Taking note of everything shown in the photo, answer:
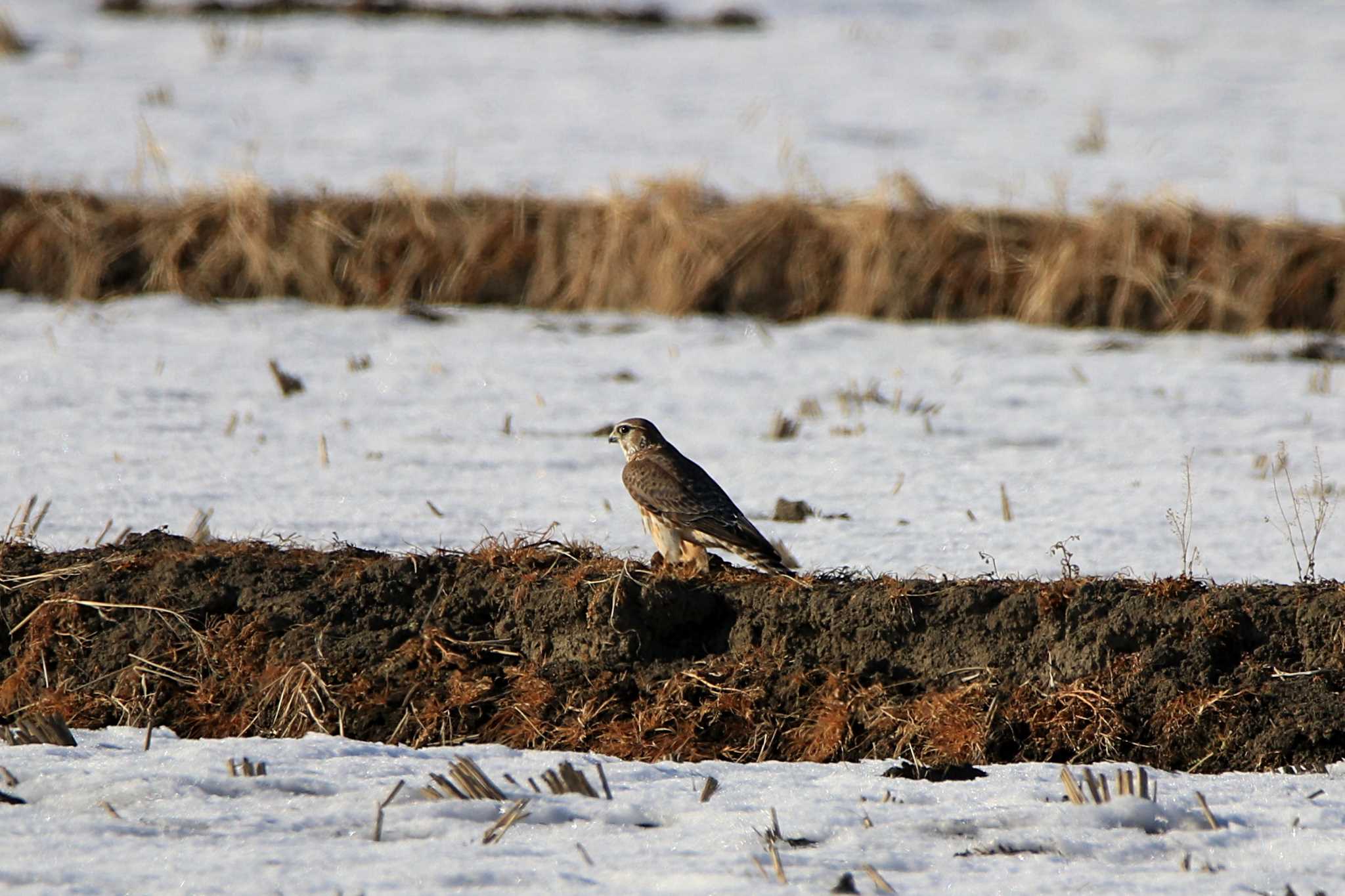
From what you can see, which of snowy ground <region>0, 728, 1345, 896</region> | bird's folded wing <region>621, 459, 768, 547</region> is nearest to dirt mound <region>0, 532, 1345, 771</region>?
bird's folded wing <region>621, 459, 768, 547</region>

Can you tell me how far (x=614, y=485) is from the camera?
9117 millimetres

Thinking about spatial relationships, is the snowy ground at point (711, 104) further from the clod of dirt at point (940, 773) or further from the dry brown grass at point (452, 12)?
the clod of dirt at point (940, 773)

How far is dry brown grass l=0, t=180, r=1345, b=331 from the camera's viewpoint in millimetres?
13320

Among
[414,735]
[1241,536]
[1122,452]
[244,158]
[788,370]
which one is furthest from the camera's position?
[244,158]

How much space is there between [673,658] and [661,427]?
4813 millimetres

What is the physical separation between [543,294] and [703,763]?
29.0ft

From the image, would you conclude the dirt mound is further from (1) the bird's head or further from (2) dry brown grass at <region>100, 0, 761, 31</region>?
(2) dry brown grass at <region>100, 0, 761, 31</region>

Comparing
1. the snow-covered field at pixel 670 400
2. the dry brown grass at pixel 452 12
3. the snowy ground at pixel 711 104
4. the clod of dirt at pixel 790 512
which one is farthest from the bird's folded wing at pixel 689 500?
the dry brown grass at pixel 452 12

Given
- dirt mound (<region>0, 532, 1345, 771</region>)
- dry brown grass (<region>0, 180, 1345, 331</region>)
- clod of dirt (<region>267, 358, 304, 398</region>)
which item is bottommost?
clod of dirt (<region>267, 358, 304, 398</region>)

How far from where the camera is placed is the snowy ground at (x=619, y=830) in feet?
13.4

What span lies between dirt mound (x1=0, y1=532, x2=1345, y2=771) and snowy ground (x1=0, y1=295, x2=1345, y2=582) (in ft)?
4.52

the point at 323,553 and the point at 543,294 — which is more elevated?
the point at 323,553

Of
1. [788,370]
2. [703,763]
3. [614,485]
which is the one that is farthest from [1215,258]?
[703,763]

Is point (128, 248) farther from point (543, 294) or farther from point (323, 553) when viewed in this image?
point (323, 553)
